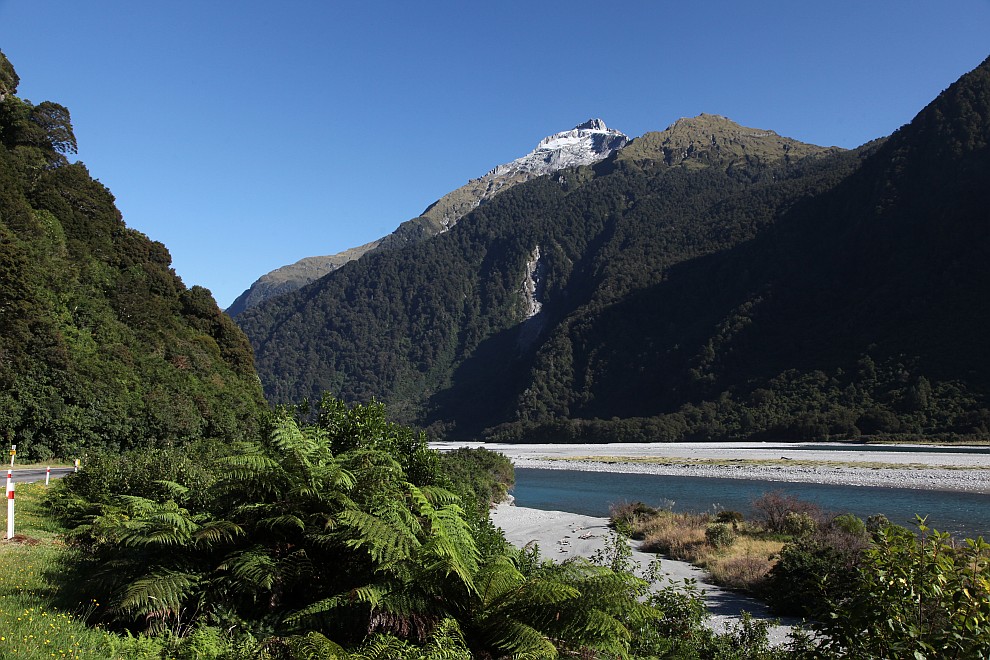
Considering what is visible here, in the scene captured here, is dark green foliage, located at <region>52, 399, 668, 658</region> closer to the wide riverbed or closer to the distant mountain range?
the wide riverbed

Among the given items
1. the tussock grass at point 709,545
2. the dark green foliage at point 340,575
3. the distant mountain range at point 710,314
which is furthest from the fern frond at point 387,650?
the distant mountain range at point 710,314

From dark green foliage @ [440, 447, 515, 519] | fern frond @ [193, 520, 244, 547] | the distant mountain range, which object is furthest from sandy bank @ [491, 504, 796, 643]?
the distant mountain range

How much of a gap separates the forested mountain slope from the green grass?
1748cm

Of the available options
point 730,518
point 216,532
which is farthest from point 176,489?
point 730,518

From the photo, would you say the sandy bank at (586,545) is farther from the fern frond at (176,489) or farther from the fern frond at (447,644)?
the fern frond at (176,489)

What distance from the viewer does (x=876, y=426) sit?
70625mm

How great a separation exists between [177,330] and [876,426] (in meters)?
69.0

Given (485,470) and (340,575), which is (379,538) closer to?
(340,575)

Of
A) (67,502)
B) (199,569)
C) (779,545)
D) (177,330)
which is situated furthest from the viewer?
(177,330)

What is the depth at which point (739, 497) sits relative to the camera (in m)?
33.6

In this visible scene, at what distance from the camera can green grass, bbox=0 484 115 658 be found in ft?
13.8

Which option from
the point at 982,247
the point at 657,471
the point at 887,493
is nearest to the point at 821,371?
the point at 982,247

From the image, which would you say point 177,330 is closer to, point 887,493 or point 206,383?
point 206,383

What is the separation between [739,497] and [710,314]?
90.0 meters
